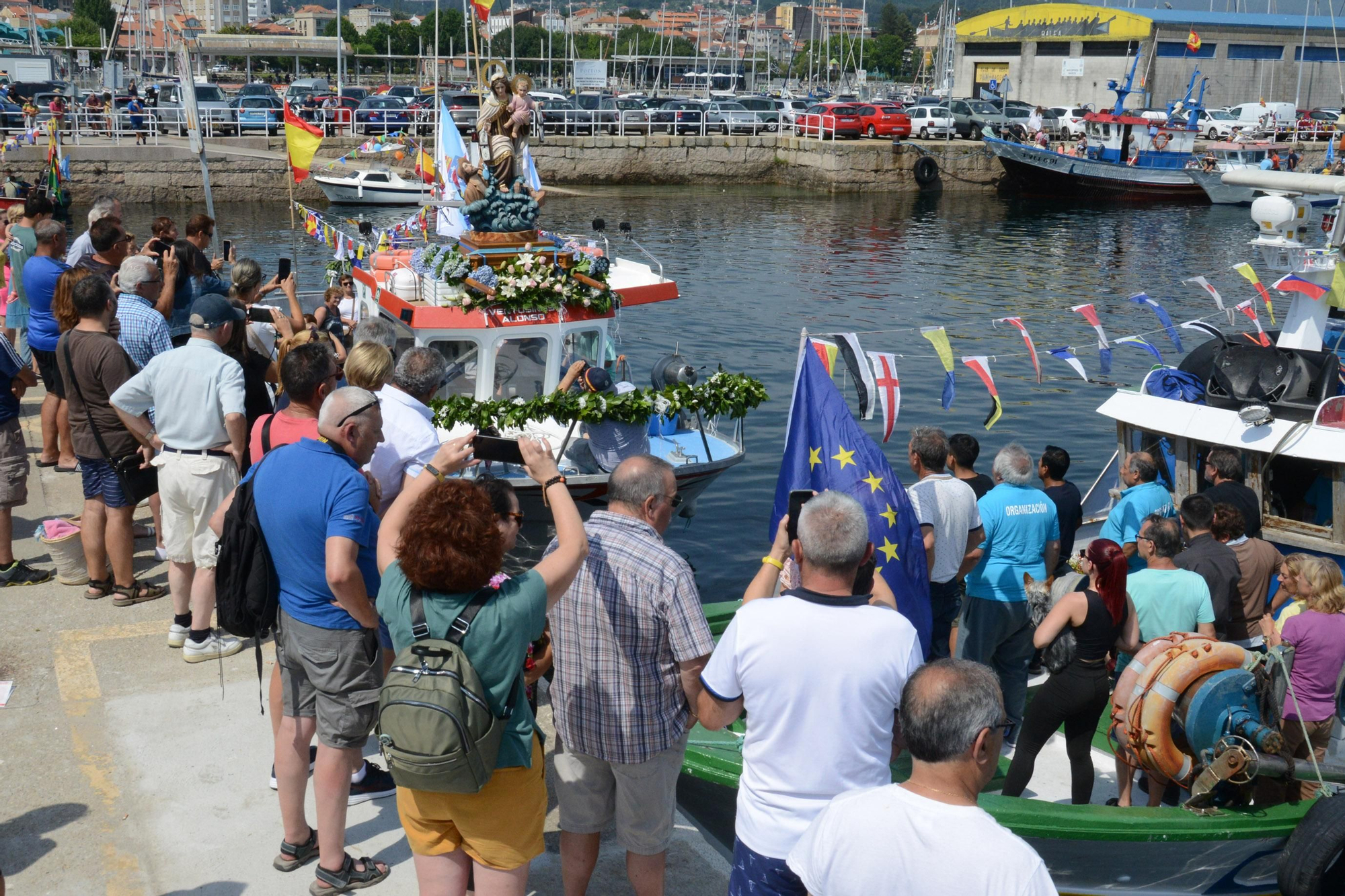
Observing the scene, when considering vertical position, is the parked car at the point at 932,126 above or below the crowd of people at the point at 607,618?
above

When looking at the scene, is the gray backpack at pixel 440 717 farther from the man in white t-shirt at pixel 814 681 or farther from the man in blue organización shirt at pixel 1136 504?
the man in blue organización shirt at pixel 1136 504

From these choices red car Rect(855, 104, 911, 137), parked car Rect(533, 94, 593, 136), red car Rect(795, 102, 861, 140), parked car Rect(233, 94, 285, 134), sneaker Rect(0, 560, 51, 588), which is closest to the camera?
sneaker Rect(0, 560, 51, 588)

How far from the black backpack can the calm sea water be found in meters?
5.50

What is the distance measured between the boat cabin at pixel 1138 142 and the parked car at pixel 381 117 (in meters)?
26.7

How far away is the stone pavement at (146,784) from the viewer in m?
4.63

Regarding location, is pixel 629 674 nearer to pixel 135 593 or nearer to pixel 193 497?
pixel 193 497

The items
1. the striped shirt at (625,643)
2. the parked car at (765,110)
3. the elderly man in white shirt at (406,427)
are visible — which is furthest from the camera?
the parked car at (765,110)

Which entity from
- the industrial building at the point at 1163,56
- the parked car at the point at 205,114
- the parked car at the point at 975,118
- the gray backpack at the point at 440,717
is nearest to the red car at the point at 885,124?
the parked car at the point at 975,118

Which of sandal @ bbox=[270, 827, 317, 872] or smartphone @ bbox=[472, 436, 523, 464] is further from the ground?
smartphone @ bbox=[472, 436, 523, 464]


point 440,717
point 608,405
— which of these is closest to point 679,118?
point 608,405

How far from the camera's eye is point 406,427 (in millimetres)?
5398

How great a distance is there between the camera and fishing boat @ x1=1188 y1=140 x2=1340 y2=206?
43.7 m

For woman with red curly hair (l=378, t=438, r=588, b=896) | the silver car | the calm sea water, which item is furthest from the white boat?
woman with red curly hair (l=378, t=438, r=588, b=896)

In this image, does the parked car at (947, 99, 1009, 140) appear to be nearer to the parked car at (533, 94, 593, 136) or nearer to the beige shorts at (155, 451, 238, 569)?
the parked car at (533, 94, 593, 136)
